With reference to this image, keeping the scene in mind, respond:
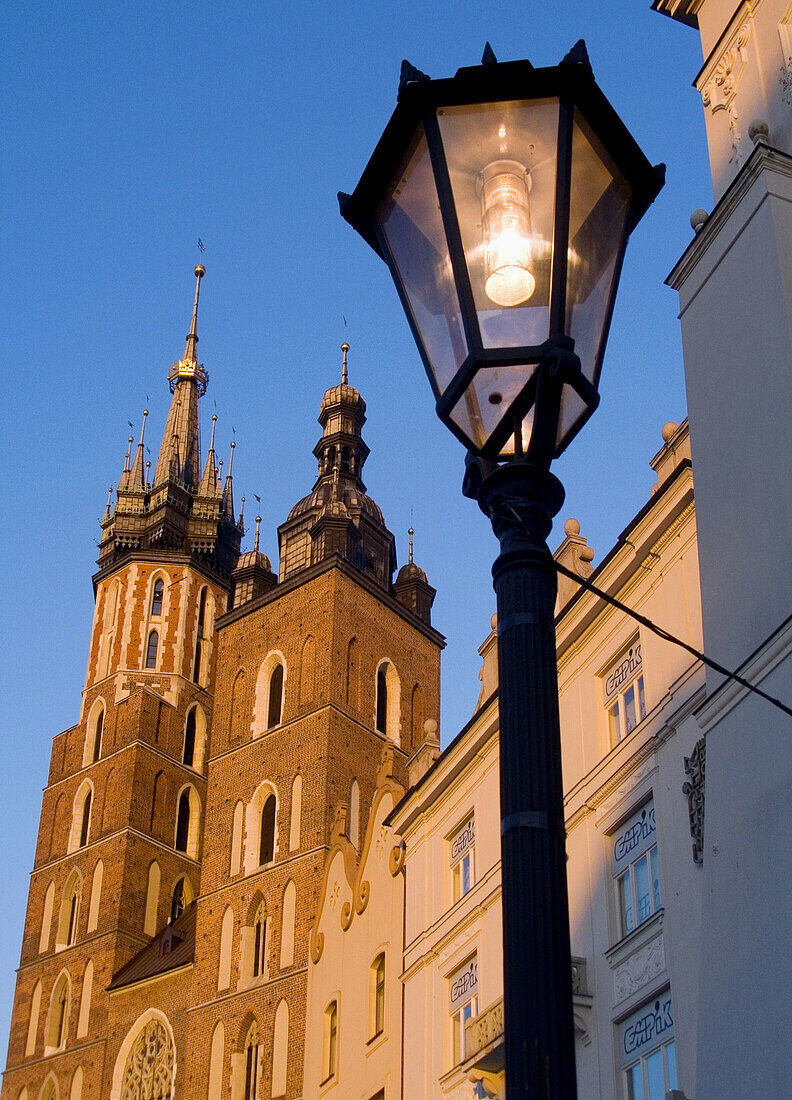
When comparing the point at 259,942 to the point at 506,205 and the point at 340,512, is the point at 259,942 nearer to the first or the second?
the point at 340,512

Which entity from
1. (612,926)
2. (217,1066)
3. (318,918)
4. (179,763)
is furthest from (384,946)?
(179,763)

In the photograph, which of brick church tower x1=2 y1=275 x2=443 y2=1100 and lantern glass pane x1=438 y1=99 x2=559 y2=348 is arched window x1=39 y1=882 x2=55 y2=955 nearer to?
brick church tower x1=2 y1=275 x2=443 y2=1100

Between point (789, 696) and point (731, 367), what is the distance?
2607 millimetres

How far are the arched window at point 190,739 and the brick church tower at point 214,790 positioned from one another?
66mm

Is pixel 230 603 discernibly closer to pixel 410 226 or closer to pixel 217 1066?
pixel 217 1066

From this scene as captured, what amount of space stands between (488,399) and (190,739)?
41107mm

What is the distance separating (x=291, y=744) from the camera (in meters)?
33.9

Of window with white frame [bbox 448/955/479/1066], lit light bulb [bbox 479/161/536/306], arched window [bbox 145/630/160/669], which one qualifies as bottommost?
lit light bulb [bbox 479/161/536/306]

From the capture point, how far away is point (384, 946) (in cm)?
2188

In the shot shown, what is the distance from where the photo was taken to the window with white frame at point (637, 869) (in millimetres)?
14578

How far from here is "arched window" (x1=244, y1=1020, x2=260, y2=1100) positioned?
1152 inches

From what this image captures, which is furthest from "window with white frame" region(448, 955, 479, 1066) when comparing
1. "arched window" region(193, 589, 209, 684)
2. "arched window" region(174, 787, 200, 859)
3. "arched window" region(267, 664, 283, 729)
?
"arched window" region(193, 589, 209, 684)

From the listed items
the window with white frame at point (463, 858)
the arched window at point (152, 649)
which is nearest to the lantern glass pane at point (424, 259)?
the window with white frame at point (463, 858)

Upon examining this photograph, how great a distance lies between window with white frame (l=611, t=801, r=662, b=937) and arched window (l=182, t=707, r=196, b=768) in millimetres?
29242
